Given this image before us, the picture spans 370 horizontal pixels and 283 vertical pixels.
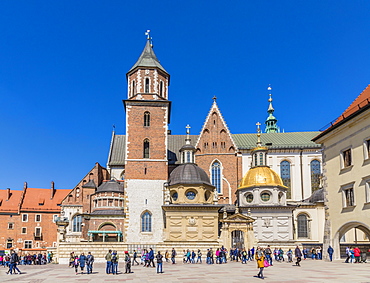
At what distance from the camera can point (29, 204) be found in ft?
230

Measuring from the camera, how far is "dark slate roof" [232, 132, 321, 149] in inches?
2347

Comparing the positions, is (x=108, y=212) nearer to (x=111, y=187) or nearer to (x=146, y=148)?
(x=111, y=187)

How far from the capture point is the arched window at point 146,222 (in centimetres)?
4781

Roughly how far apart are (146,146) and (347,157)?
2567cm

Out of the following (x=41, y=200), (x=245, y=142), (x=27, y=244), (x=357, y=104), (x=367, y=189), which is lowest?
(x=27, y=244)

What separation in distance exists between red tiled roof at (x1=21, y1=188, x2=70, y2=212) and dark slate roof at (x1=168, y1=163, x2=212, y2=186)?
97.0 ft

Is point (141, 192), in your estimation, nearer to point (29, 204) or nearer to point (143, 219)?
point (143, 219)

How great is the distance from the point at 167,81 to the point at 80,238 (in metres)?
22.2

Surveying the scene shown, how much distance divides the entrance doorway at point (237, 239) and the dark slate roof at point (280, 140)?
17944 mm

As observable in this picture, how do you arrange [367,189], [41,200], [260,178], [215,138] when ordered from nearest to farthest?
[367,189] < [260,178] < [215,138] < [41,200]

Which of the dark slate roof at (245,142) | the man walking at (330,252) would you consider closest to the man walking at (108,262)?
the man walking at (330,252)

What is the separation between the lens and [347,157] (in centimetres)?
3180

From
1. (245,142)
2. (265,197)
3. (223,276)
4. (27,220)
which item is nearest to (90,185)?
(27,220)

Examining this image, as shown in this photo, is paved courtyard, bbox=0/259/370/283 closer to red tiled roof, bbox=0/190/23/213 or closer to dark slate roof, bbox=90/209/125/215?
dark slate roof, bbox=90/209/125/215
